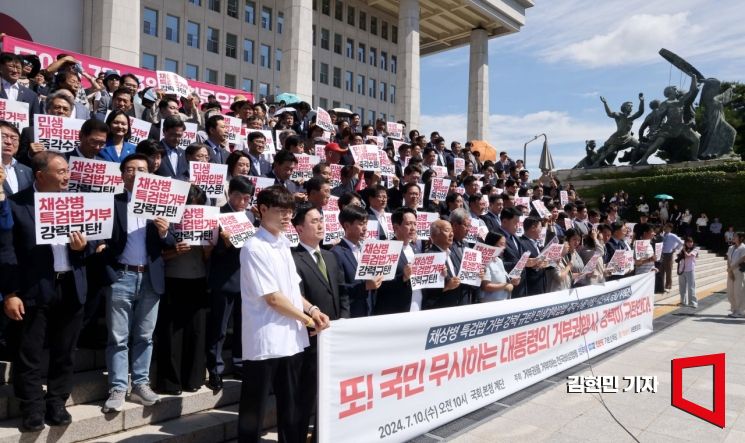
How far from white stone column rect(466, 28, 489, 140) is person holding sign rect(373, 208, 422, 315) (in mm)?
37201

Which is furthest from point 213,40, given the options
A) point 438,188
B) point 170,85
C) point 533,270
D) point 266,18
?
point 533,270

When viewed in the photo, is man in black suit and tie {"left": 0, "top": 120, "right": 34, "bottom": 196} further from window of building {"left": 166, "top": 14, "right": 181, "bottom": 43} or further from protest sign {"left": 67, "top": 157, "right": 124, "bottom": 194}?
window of building {"left": 166, "top": 14, "right": 181, "bottom": 43}

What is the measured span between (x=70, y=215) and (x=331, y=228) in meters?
2.71

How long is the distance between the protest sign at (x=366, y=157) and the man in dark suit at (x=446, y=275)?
3.51 m

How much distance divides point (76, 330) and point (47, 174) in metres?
1.13

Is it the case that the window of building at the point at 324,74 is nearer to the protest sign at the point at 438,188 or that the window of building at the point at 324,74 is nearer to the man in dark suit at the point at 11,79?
the protest sign at the point at 438,188

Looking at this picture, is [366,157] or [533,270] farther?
[366,157]

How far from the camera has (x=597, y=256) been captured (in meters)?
7.84

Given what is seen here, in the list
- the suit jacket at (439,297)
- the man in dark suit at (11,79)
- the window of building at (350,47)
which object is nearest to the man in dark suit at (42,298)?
the suit jacket at (439,297)

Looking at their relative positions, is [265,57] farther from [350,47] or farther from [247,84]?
[350,47]

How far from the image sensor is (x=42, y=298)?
142 inches

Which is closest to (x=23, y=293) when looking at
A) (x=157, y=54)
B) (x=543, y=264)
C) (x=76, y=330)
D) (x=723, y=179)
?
(x=76, y=330)

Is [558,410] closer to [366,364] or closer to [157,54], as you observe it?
[366,364]

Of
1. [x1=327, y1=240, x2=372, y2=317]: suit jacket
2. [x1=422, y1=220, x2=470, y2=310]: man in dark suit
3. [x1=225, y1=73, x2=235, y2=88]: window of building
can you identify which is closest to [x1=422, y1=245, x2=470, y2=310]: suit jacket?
[x1=422, y1=220, x2=470, y2=310]: man in dark suit
